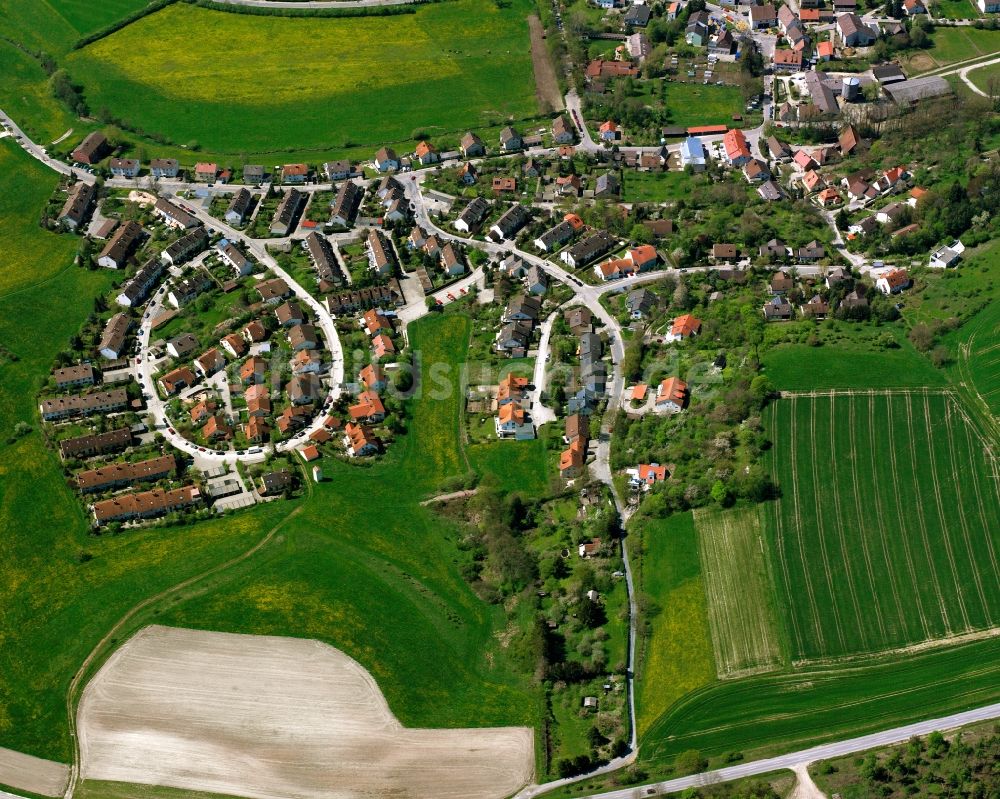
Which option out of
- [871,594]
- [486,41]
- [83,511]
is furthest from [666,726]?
[486,41]

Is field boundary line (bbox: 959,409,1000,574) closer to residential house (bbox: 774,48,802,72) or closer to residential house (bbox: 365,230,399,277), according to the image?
residential house (bbox: 365,230,399,277)

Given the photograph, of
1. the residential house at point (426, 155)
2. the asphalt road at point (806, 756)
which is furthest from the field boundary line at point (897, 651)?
the residential house at point (426, 155)

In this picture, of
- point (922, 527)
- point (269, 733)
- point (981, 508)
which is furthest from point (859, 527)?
point (269, 733)

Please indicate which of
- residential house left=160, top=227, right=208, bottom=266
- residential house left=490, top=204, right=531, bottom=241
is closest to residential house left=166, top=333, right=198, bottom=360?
residential house left=160, top=227, right=208, bottom=266

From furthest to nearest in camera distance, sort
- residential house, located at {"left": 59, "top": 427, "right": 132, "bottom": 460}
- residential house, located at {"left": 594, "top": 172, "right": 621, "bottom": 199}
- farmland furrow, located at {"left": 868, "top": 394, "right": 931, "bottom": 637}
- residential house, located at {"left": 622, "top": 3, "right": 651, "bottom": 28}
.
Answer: residential house, located at {"left": 622, "top": 3, "right": 651, "bottom": 28} → residential house, located at {"left": 594, "top": 172, "right": 621, "bottom": 199} → residential house, located at {"left": 59, "top": 427, "right": 132, "bottom": 460} → farmland furrow, located at {"left": 868, "top": 394, "right": 931, "bottom": 637}

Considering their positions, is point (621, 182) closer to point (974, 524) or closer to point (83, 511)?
point (974, 524)

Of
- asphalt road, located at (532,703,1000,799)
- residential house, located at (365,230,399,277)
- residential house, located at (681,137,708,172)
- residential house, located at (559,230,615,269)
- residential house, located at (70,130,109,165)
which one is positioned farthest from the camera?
residential house, located at (70,130,109,165)
